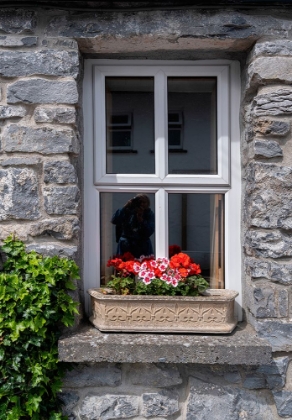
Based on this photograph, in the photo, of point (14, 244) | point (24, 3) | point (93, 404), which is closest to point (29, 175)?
point (14, 244)

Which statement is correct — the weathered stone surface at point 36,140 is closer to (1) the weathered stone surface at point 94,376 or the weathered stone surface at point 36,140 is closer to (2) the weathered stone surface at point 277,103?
(2) the weathered stone surface at point 277,103

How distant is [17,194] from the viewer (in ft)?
8.15

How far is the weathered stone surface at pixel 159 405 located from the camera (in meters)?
2.43

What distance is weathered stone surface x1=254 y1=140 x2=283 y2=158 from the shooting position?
2.46 m

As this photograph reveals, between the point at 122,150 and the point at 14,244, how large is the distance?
0.86 meters

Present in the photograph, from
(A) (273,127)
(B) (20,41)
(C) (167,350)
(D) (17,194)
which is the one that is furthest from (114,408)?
(B) (20,41)

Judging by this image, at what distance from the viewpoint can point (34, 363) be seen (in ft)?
7.67

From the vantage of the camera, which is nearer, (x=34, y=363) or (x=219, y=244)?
(x=34, y=363)

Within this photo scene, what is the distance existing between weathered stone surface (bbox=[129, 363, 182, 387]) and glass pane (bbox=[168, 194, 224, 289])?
58cm

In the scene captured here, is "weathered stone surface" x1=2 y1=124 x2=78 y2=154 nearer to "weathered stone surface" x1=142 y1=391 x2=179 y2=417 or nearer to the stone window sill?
the stone window sill

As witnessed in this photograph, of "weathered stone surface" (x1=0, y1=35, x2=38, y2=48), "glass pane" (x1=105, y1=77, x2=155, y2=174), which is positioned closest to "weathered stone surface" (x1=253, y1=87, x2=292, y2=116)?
"glass pane" (x1=105, y1=77, x2=155, y2=174)

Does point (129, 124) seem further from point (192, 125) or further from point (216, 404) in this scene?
point (216, 404)

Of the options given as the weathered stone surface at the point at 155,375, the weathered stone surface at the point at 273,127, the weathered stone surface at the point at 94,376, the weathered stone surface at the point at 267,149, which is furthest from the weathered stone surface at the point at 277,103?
the weathered stone surface at the point at 94,376

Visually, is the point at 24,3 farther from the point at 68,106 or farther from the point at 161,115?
the point at 161,115
